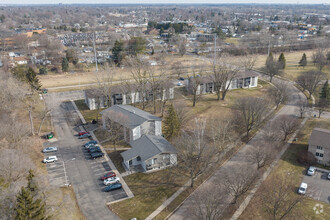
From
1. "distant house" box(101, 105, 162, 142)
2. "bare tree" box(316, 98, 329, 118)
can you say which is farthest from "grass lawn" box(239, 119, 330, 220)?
"distant house" box(101, 105, 162, 142)

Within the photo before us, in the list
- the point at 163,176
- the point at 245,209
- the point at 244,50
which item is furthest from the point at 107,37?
the point at 245,209

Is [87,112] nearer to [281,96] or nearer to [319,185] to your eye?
[281,96]

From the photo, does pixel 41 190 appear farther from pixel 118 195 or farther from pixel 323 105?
pixel 323 105

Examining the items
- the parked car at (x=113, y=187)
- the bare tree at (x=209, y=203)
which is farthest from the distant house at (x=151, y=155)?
the bare tree at (x=209, y=203)

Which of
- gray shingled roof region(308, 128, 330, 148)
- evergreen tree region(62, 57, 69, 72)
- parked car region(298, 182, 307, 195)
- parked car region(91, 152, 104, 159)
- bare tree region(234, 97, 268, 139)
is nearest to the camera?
parked car region(298, 182, 307, 195)

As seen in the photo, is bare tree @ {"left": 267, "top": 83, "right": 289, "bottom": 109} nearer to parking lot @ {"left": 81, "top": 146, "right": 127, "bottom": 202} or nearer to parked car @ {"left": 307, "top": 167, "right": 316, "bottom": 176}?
parked car @ {"left": 307, "top": 167, "right": 316, "bottom": 176}
